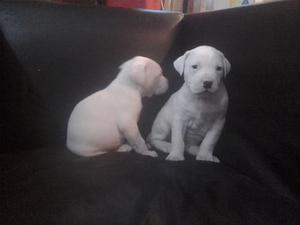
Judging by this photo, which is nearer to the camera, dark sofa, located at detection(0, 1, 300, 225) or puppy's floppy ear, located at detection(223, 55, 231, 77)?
dark sofa, located at detection(0, 1, 300, 225)

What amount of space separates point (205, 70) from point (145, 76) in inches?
7.6

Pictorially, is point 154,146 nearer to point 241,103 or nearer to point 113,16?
point 241,103

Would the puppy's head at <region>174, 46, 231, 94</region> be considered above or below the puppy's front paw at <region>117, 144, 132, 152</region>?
above

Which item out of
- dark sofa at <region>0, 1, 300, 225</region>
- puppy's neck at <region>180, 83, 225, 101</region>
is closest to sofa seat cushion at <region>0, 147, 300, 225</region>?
dark sofa at <region>0, 1, 300, 225</region>

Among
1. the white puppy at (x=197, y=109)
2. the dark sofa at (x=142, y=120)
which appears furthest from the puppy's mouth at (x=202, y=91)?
the dark sofa at (x=142, y=120)

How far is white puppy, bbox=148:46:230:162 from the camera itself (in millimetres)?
921

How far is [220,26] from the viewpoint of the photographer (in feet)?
3.59

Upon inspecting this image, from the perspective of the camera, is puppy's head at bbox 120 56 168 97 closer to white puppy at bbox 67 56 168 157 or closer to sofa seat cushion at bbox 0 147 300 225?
white puppy at bbox 67 56 168 157

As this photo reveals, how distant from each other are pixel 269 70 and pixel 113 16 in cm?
57

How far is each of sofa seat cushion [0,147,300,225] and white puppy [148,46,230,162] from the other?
0.06 meters

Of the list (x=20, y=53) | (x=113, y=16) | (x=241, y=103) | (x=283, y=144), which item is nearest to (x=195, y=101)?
(x=241, y=103)

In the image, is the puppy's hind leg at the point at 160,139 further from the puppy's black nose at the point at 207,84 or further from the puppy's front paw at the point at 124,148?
the puppy's black nose at the point at 207,84

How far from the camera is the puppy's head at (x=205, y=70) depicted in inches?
35.8

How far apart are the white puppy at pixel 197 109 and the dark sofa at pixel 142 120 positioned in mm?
61
